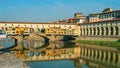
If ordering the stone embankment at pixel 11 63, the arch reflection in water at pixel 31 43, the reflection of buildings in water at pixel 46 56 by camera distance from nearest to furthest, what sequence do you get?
the stone embankment at pixel 11 63 → the reflection of buildings in water at pixel 46 56 → the arch reflection in water at pixel 31 43

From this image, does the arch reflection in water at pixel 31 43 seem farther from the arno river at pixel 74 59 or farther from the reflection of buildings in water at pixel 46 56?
the arno river at pixel 74 59

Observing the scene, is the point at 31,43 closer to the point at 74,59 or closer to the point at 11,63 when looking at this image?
the point at 74,59

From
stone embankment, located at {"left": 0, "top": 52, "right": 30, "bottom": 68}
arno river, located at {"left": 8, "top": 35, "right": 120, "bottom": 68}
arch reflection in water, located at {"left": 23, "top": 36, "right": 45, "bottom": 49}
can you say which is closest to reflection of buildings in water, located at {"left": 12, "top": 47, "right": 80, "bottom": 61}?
arno river, located at {"left": 8, "top": 35, "right": 120, "bottom": 68}

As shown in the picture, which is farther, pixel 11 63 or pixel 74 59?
pixel 74 59

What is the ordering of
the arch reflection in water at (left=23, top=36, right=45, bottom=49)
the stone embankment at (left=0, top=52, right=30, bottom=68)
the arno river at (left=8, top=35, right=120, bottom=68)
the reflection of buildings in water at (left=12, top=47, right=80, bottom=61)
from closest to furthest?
1. the stone embankment at (left=0, top=52, right=30, bottom=68)
2. the arno river at (left=8, top=35, right=120, bottom=68)
3. the reflection of buildings in water at (left=12, top=47, right=80, bottom=61)
4. the arch reflection in water at (left=23, top=36, right=45, bottom=49)

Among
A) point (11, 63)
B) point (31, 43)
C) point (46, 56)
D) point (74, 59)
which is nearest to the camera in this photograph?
point (11, 63)

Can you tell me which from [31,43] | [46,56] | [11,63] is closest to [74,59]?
[46,56]

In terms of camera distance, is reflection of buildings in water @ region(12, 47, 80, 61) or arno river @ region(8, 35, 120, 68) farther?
reflection of buildings in water @ region(12, 47, 80, 61)

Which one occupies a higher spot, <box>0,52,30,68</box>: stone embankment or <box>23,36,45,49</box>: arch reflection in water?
<box>0,52,30,68</box>: stone embankment

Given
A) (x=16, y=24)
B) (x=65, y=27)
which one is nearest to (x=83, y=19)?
(x=65, y=27)

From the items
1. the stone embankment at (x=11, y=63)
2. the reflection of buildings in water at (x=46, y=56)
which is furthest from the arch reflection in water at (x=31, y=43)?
the stone embankment at (x=11, y=63)

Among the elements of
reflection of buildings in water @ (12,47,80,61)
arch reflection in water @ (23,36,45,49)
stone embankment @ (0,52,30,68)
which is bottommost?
arch reflection in water @ (23,36,45,49)

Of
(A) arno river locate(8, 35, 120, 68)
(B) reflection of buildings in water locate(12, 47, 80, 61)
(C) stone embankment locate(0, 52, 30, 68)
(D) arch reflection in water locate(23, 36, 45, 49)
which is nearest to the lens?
(C) stone embankment locate(0, 52, 30, 68)

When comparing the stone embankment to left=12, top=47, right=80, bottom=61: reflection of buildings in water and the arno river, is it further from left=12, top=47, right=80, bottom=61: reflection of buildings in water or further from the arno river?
left=12, top=47, right=80, bottom=61: reflection of buildings in water
